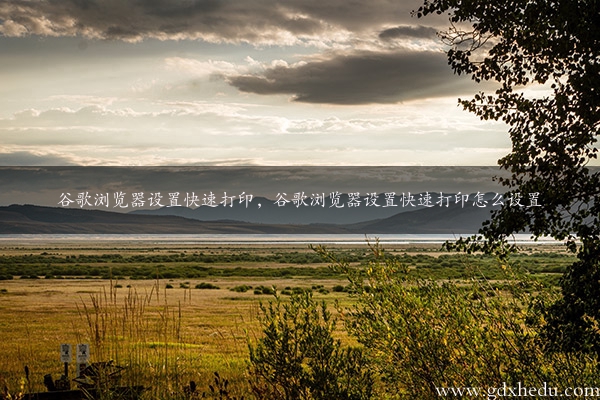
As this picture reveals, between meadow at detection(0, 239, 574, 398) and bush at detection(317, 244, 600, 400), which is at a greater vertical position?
bush at detection(317, 244, 600, 400)

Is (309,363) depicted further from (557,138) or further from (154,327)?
(154,327)

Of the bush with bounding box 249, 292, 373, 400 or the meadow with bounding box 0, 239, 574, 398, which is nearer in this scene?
the bush with bounding box 249, 292, 373, 400

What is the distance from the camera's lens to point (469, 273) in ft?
27.5

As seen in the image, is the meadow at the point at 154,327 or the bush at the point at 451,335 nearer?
the bush at the point at 451,335

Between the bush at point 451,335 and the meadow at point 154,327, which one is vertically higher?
the bush at point 451,335

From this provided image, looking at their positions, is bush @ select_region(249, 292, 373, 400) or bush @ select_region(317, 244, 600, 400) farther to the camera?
bush @ select_region(249, 292, 373, 400)

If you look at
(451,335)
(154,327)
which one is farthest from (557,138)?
(154,327)

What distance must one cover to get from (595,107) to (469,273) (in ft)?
7.77

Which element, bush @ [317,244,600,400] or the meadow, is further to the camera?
the meadow

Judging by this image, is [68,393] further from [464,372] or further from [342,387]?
[464,372]

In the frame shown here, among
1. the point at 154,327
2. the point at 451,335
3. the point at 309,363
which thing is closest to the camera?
the point at 451,335

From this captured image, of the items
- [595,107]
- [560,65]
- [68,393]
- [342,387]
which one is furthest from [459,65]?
[68,393]

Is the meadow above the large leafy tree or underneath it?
underneath

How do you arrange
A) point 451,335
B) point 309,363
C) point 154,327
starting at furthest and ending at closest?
point 154,327 < point 309,363 < point 451,335
